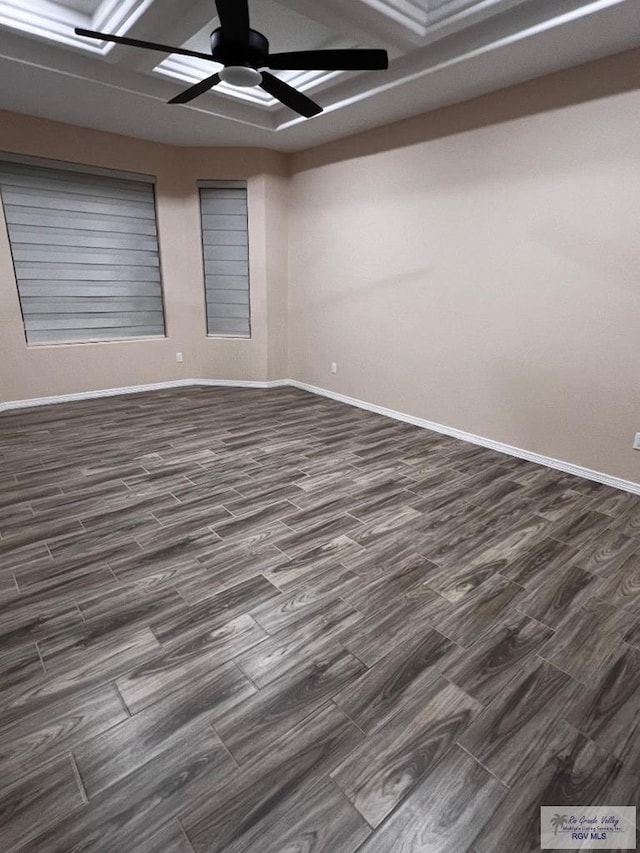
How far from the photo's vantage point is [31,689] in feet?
5.04

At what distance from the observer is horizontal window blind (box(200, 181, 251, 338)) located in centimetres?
547

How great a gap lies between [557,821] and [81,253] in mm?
5781

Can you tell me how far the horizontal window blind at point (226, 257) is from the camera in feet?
17.9

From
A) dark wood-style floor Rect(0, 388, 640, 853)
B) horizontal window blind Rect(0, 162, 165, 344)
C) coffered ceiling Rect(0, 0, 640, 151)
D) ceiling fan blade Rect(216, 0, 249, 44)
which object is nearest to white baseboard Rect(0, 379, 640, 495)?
dark wood-style floor Rect(0, 388, 640, 853)

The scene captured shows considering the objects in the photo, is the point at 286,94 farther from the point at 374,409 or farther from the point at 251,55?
the point at 374,409

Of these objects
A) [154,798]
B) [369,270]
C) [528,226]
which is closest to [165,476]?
[154,798]

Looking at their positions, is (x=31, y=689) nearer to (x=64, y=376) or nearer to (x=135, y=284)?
(x=64, y=376)

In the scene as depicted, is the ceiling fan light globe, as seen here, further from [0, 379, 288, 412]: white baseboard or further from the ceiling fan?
[0, 379, 288, 412]: white baseboard

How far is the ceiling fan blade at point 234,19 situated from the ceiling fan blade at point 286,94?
0.35 m

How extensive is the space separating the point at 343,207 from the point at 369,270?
2.69 ft

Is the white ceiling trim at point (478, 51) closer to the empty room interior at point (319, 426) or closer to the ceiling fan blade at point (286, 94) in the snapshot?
the empty room interior at point (319, 426)

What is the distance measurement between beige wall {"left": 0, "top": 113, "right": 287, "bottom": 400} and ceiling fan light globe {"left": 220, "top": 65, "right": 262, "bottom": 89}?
2.79 metres

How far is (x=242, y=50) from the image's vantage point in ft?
7.70

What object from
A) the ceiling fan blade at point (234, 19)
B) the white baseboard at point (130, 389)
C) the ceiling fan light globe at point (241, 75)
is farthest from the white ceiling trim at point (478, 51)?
the white baseboard at point (130, 389)
